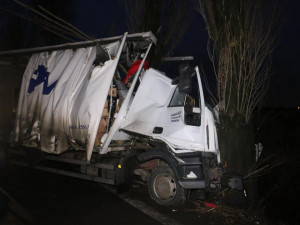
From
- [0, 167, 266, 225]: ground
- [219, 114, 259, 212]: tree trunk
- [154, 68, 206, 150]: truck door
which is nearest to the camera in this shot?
[0, 167, 266, 225]: ground

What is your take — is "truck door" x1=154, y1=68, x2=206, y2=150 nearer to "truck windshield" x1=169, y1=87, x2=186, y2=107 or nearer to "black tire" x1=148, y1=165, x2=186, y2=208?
"truck windshield" x1=169, y1=87, x2=186, y2=107

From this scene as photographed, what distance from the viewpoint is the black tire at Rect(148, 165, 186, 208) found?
534cm

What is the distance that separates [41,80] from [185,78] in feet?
12.0

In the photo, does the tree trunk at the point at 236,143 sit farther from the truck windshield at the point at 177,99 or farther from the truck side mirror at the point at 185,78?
the truck side mirror at the point at 185,78

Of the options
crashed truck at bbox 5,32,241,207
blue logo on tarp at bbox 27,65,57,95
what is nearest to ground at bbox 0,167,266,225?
crashed truck at bbox 5,32,241,207

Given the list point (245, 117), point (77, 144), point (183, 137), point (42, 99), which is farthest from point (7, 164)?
point (245, 117)

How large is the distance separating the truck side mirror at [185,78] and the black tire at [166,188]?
153 centimetres

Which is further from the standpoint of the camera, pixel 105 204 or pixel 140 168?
pixel 140 168

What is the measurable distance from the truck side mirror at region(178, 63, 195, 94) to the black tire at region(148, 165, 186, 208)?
1528mm

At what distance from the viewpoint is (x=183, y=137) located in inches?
207

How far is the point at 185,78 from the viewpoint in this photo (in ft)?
17.5

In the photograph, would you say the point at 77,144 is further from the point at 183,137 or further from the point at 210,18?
the point at 210,18

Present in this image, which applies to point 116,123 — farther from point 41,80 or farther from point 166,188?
point 41,80

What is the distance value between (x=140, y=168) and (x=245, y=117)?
3155mm
